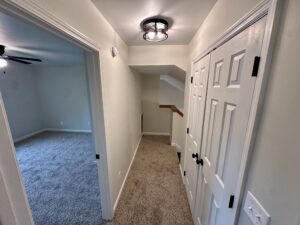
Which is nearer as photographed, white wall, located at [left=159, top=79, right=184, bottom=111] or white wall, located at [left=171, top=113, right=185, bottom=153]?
white wall, located at [left=171, top=113, right=185, bottom=153]

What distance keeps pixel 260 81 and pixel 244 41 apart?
0.29 meters

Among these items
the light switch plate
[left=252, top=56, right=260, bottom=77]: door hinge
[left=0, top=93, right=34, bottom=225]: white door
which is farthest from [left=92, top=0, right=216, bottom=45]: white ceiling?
the light switch plate

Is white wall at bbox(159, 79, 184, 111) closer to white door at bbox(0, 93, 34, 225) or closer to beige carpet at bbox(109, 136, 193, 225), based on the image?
beige carpet at bbox(109, 136, 193, 225)

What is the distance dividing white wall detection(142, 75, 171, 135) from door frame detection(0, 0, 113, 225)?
3.12 m

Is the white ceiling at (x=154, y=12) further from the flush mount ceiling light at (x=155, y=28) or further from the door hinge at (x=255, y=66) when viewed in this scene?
the door hinge at (x=255, y=66)

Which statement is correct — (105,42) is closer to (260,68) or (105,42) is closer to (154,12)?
(154,12)

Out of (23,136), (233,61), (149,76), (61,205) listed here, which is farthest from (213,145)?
(23,136)

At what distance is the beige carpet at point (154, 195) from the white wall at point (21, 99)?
3.82 m

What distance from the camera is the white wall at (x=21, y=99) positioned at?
3.67 m

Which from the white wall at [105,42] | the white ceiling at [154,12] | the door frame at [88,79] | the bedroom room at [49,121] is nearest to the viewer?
the door frame at [88,79]

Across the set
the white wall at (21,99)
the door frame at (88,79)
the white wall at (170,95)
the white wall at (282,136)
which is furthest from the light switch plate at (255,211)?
the white wall at (21,99)

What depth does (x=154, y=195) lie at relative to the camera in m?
2.03

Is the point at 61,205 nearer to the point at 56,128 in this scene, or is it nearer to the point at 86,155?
the point at 86,155

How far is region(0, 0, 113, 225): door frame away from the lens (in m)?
0.57
